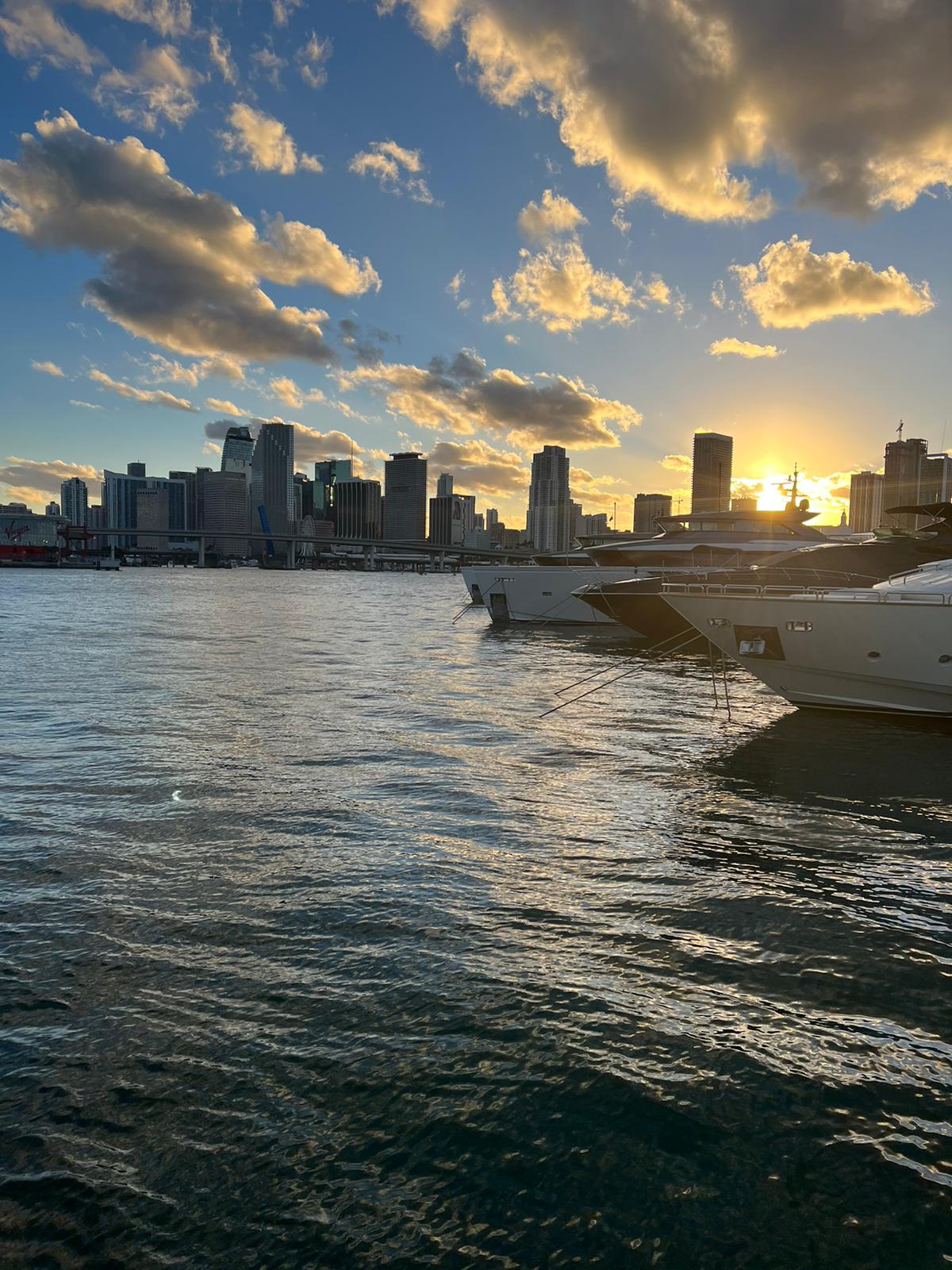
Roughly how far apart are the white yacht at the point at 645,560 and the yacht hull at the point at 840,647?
64.9 feet

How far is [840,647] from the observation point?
14711mm

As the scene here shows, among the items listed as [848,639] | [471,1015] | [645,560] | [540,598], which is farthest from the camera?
[540,598]

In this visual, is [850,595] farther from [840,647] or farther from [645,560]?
[645,560]

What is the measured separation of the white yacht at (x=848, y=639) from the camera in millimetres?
13875

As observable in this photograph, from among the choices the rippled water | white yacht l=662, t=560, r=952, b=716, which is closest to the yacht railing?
white yacht l=662, t=560, r=952, b=716

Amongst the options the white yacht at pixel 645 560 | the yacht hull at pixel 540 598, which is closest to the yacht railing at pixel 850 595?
the white yacht at pixel 645 560

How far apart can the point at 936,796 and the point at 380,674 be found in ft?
47.2

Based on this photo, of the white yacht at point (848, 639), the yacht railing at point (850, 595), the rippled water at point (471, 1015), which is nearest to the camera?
the rippled water at point (471, 1015)

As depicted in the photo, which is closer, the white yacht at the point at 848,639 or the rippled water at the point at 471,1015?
the rippled water at the point at 471,1015

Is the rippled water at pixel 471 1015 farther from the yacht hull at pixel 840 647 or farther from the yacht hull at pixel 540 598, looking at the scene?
the yacht hull at pixel 540 598

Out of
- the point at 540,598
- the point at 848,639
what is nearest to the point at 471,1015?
the point at 848,639

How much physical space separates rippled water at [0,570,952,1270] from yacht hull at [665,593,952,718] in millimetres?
3762

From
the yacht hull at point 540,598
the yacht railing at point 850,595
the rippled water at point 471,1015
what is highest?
the yacht railing at point 850,595

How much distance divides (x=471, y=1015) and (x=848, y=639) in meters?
12.2
